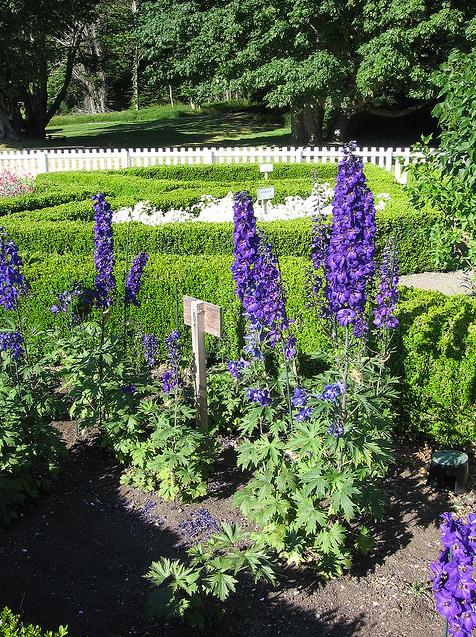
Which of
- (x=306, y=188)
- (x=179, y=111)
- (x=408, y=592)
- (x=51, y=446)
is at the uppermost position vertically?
(x=179, y=111)

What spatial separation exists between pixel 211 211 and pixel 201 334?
21.7 ft

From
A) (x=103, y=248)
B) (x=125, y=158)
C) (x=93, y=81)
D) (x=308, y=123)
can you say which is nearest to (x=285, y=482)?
(x=103, y=248)

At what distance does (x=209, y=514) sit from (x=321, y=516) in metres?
1.21

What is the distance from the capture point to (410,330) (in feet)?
18.7

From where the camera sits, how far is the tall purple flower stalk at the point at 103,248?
18.3ft

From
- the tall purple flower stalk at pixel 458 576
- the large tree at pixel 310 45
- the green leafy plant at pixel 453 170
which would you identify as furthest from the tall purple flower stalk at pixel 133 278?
the large tree at pixel 310 45

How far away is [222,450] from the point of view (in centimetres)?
577

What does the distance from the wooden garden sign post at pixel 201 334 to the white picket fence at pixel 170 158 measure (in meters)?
12.8

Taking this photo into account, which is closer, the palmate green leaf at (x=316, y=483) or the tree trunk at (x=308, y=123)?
the palmate green leaf at (x=316, y=483)

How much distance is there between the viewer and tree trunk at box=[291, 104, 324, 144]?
25.2m

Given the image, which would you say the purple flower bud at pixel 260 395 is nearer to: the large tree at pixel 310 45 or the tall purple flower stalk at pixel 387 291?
the tall purple flower stalk at pixel 387 291

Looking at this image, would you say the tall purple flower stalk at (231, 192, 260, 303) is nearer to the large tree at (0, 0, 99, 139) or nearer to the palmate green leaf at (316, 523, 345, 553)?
the palmate green leaf at (316, 523, 345, 553)

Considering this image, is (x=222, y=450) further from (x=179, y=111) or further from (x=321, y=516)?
(x=179, y=111)

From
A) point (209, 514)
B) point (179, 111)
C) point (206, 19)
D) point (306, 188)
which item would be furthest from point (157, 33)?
point (209, 514)
